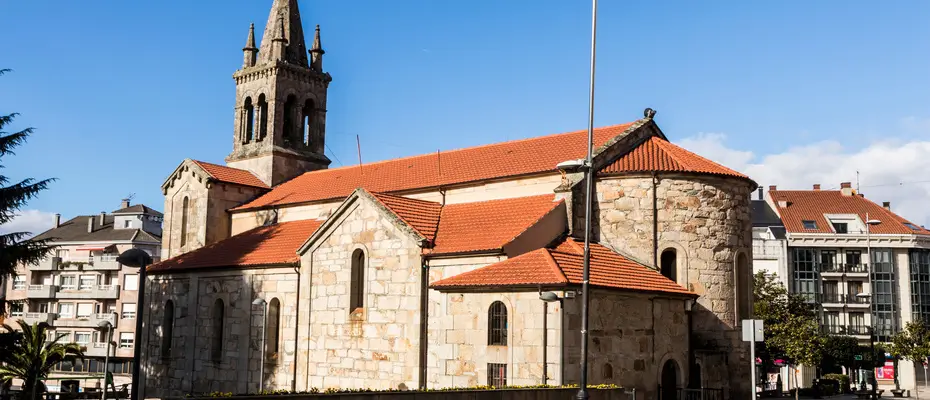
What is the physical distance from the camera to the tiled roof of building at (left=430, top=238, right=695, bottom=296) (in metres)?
22.8

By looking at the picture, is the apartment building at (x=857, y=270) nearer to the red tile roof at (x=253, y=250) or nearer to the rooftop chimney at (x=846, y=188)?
the rooftop chimney at (x=846, y=188)

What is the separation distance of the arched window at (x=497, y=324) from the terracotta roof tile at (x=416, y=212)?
446cm

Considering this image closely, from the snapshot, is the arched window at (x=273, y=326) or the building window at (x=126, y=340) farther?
the building window at (x=126, y=340)

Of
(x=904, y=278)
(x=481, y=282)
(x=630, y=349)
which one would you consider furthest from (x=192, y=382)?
(x=904, y=278)

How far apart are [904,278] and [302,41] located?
4369cm

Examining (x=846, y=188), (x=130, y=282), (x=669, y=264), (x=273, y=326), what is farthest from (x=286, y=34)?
(x=846, y=188)

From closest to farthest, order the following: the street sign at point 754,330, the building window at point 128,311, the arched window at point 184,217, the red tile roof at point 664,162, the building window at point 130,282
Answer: the street sign at point 754,330
the red tile roof at point 664,162
the arched window at point 184,217
the building window at point 128,311
the building window at point 130,282

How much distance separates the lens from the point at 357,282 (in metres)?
28.9

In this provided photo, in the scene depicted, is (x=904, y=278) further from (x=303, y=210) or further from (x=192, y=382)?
(x=192, y=382)

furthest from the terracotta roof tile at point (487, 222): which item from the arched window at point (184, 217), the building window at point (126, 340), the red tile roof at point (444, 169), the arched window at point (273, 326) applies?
the building window at point (126, 340)

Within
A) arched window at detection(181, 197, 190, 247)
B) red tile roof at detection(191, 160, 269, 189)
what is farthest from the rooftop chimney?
arched window at detection(181, 197, 190, 247)

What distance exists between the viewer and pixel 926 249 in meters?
59.3

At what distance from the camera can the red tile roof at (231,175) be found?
40.3m

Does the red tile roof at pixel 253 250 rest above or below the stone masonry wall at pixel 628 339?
above
